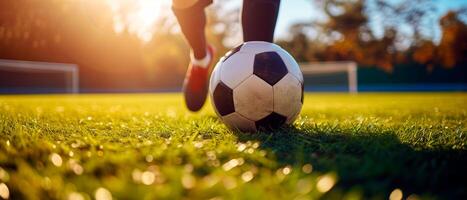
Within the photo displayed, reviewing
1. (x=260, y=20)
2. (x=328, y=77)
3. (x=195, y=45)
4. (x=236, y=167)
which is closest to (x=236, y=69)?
(x=260, y=20)

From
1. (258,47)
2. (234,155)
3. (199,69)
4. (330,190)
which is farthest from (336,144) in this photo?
(199,69)

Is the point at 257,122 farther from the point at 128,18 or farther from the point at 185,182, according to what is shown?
the point at 128,18

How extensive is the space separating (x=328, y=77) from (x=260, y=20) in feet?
64.2

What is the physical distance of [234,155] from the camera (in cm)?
157

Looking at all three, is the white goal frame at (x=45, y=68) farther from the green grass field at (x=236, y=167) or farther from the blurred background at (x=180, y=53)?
the green grass field at (x=236, y=167)

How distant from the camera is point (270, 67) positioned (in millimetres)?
2299

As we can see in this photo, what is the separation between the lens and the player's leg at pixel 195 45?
11.8 feet

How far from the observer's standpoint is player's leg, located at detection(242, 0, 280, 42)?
2637mm

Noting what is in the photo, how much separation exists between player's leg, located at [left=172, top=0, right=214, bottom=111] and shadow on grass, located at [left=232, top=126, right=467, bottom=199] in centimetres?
177

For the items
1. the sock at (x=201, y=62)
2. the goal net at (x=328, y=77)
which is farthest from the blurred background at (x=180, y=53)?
the sock at (x=201, y=62)

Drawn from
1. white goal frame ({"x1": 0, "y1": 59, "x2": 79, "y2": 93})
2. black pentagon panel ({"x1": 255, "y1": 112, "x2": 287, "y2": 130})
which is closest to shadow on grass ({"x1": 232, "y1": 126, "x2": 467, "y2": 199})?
black pentagon panel ({"x1": 255, "y1": 112, "x2": 287, "y2": 130})

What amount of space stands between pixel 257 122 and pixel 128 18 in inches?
1049

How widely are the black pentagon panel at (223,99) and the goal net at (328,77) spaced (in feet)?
56.0

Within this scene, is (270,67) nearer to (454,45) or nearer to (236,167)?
(236,167)
